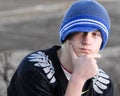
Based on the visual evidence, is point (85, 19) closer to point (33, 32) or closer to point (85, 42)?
point (85, 42)

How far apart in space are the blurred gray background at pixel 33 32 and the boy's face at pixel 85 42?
10.3 feet

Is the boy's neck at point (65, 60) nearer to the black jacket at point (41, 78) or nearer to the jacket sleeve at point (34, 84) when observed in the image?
A: the black jacket at point (41, 78)

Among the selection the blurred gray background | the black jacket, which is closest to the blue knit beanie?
the black jacket

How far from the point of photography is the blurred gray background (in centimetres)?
646

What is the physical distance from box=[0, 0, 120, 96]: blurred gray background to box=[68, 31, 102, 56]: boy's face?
3.15 meters

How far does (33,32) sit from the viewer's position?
876cm

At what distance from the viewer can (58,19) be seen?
30.8ft

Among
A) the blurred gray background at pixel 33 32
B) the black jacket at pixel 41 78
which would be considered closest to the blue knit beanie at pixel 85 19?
the black jacket at pixel 41 78

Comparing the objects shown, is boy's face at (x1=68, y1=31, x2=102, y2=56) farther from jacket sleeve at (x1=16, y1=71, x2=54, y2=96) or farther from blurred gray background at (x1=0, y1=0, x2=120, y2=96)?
blurred gray background at (x1=0, y1=0, x2=120, y2=96)

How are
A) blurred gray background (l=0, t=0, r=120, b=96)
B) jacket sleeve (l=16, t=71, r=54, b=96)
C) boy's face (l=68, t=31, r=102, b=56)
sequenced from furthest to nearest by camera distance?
blurred gray background (l=0, t=0, r=120, b=96), jacket sleeve (l=16, t=71, r=54, b=96), boy's face (l=68, t=31, r=102, b=56)

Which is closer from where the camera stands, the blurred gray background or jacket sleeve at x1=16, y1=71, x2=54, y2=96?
jacket sleeve at x1=16, y1=71, x2=54, y2=96

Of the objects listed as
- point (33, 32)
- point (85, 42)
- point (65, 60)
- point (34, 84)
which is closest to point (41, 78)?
→ point (34, 84)

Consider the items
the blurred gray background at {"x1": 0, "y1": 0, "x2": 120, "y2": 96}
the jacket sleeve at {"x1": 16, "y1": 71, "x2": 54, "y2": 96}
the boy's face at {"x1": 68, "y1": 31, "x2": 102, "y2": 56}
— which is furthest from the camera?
the blurred gray background at {"x1": 0, "y1": 0, "x2": 120, "y2": 96}

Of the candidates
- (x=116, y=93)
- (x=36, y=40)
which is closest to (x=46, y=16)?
(x=36, y=40)
